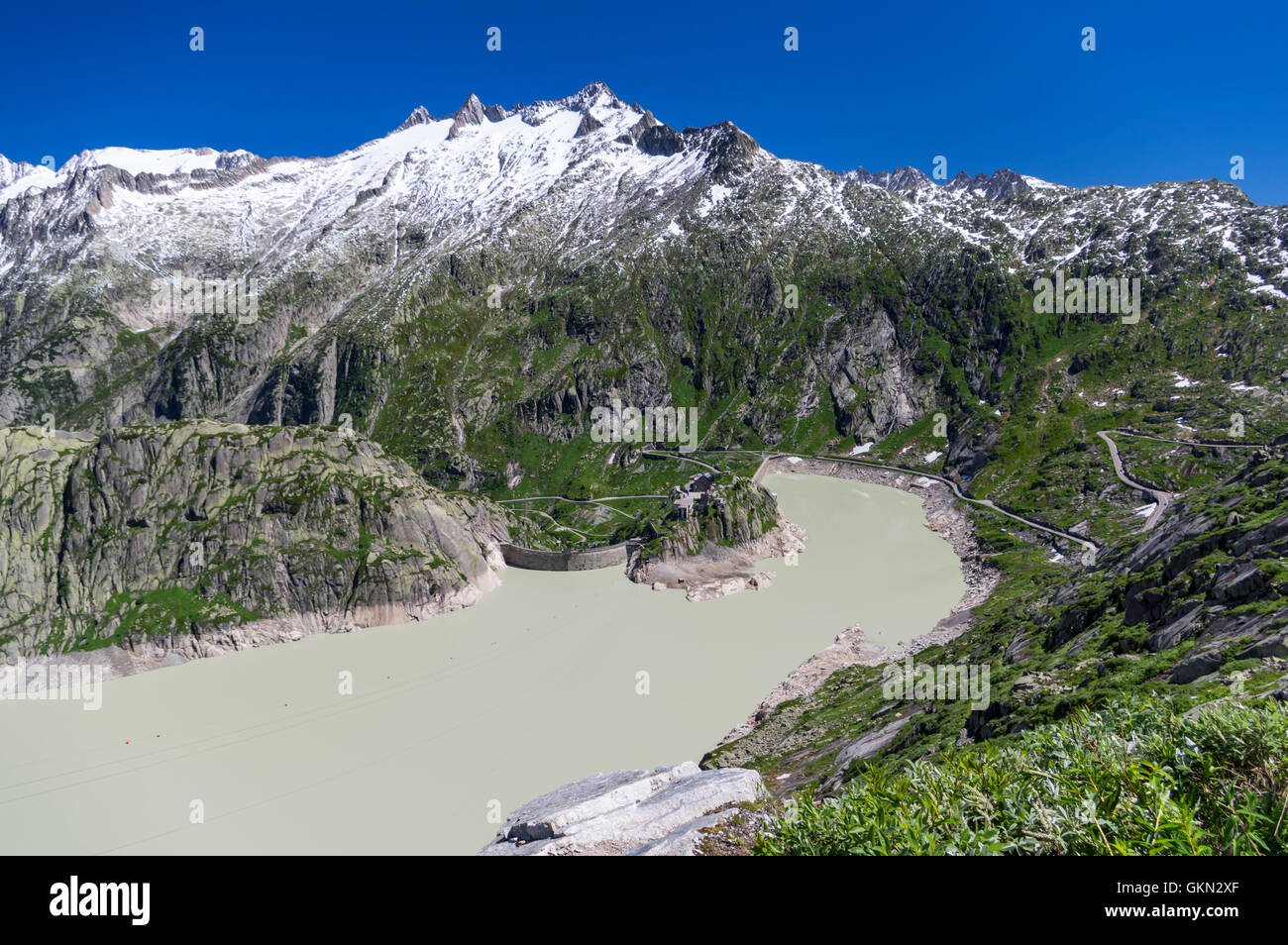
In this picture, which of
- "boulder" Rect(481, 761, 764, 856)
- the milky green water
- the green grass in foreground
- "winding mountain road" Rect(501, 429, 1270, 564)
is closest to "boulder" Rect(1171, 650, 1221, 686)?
the green grass in foreground

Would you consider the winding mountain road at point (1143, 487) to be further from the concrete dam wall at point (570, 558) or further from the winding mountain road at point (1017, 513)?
the concrete dam wall at point (570, 558)

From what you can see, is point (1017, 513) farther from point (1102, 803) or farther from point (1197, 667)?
point (1102, 803)

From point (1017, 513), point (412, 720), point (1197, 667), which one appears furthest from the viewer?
point (1017, 513)

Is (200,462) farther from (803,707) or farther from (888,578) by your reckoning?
(888,578)

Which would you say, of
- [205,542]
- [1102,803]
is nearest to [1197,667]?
[1102,803]

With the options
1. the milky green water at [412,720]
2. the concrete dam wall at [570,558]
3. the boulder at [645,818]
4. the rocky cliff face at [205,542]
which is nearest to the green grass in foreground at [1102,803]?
the boulder at [645,818]
